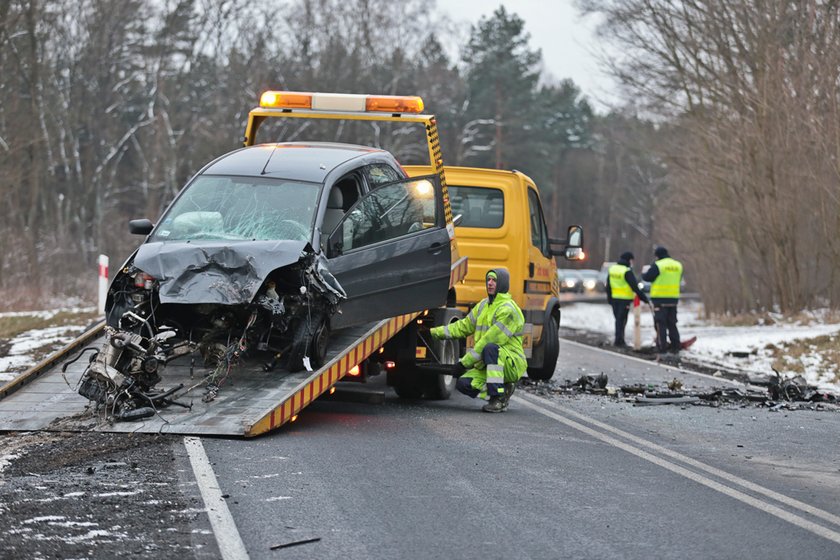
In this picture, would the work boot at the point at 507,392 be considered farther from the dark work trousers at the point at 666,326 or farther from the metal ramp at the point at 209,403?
the dark work trousers at the point at 666,326

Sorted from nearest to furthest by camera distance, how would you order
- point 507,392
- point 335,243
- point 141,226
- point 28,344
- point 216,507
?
point 216,507 → point 335,243 → point 141,226 → point 507,392 → point 28,344

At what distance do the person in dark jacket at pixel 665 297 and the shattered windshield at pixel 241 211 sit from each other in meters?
11.4

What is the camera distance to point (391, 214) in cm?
1130

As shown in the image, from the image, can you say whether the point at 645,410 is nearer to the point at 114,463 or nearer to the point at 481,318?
the point at 481,318

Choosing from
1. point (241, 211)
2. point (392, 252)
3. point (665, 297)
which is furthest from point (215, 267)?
point (665, 297)

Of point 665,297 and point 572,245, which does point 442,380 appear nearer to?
point 572,245

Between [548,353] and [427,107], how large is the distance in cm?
3995

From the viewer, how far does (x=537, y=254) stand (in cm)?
1442

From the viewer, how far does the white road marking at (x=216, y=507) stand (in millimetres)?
5866

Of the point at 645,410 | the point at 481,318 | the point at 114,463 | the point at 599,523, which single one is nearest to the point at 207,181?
the point at 481,318

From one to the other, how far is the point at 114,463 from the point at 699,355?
48.8 ft

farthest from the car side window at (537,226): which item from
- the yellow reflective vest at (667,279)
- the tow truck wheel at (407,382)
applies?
the yellow reflective vest at (667,279)

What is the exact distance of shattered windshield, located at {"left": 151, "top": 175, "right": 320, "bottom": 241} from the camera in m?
10.6

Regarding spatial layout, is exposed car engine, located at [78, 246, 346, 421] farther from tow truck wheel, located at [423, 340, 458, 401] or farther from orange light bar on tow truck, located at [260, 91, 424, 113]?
orange light bar on tow truck, located at [260, 91, 424, 113]
